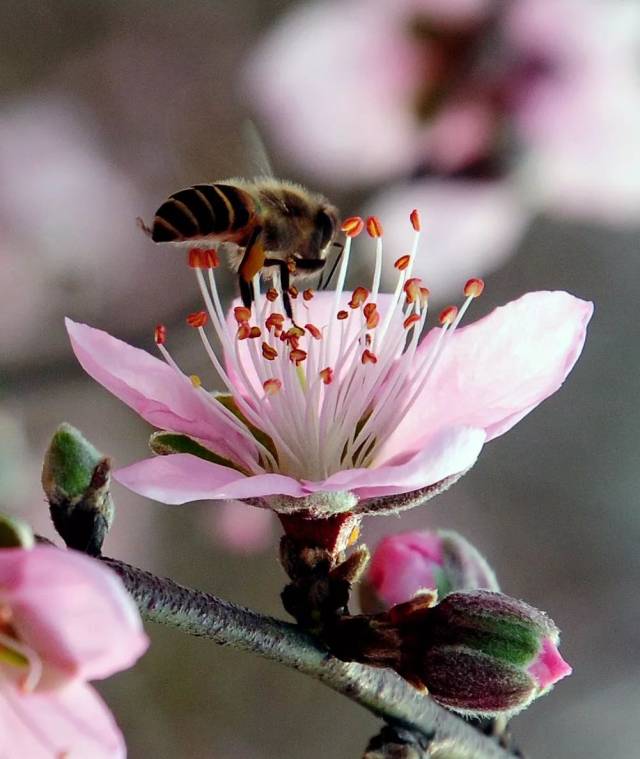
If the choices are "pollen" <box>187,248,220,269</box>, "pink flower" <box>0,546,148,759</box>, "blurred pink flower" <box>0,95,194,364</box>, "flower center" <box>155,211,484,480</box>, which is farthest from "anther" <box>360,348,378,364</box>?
"blurred pink flower" <box>0,95,194,364</box>

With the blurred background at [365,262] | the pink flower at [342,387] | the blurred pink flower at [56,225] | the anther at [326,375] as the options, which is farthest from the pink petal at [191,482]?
the blurred pink flower at [56,225]

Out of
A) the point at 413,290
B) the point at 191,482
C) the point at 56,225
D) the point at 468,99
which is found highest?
the point at 468,99

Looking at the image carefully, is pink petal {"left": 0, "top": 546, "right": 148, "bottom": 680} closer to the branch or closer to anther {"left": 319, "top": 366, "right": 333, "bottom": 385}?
the branch

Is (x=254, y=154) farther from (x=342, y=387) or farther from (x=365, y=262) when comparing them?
(x=365, y=262)

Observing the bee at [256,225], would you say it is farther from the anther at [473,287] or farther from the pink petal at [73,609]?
the pink petal at [73,609]

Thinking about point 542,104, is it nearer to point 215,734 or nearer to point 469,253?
point 469,253

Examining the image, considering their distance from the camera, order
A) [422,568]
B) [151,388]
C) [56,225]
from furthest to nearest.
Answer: [56,225], [422,568], [151,388]

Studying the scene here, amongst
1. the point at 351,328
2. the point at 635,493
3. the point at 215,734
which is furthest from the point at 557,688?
the point at 351,328

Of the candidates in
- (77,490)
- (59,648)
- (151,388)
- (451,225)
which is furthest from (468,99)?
(59,648)
